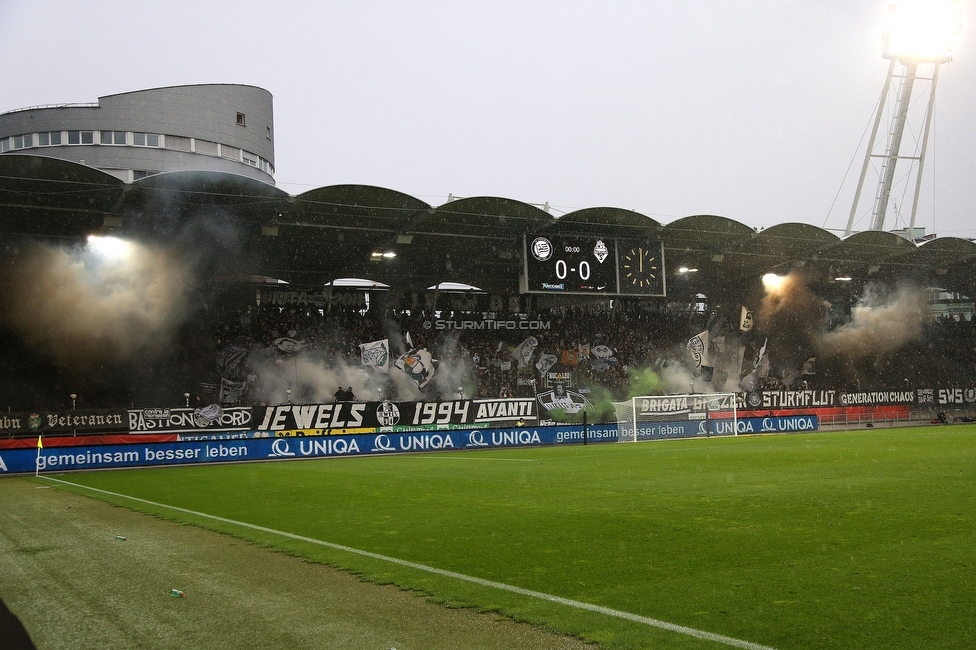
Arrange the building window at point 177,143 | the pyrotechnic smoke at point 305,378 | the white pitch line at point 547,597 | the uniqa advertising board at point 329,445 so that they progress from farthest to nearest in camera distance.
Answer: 1. the building window at point 177,143
2. the pyrotechnic smoke at point 305,378
3. the uniqa advertising board at point 329,445
4. the white pitch line at point 547,597

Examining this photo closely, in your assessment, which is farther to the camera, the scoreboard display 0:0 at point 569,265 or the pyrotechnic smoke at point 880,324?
the pyrotechnic smoke at point 880,324

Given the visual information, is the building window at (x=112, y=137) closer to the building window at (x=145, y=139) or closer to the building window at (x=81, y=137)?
the building window at (x=81, y=137)

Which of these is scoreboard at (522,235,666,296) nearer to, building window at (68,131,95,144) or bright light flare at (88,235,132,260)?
bright light flare at (88,235,132,260)

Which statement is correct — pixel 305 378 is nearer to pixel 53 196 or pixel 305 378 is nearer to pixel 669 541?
pixel 53 196

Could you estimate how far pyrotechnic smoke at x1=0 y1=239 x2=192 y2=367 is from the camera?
32.4 meters

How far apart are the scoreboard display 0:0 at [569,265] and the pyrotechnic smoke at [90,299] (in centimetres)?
1500

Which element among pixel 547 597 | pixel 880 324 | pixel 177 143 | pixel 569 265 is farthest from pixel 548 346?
pixel 547 597

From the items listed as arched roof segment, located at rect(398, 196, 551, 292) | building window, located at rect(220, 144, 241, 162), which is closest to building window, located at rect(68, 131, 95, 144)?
building window, located at rect(220, 144, 241, 162)

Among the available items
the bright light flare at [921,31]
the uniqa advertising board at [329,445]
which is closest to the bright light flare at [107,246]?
the uniqa advertising board at [329,445]

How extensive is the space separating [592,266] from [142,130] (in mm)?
35318

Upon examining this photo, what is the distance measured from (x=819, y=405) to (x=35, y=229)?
3664 centimetres

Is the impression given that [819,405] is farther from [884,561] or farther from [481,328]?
[884,561]

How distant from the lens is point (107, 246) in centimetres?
3294

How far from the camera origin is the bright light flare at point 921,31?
144ft
